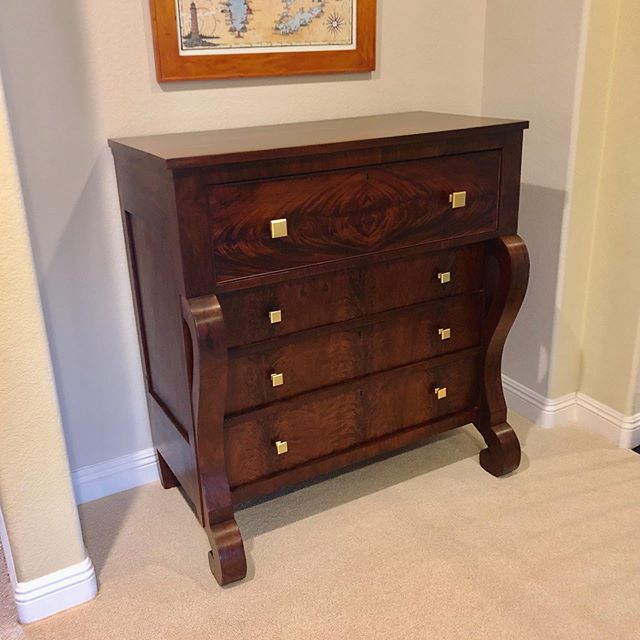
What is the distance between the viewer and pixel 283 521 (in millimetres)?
1936

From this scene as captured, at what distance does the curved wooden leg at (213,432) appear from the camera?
4.85 ft

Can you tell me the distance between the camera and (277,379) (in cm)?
171

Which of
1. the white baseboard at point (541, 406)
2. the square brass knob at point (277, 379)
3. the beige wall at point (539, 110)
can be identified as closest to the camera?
the square brass knob at point (277, 379)

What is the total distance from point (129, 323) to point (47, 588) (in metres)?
0.73

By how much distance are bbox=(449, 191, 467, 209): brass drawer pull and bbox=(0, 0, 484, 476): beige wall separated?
1.80 ft

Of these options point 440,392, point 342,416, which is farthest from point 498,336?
point 342,416

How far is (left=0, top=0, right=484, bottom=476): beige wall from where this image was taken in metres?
1.68

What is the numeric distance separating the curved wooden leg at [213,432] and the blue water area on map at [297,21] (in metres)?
0.89

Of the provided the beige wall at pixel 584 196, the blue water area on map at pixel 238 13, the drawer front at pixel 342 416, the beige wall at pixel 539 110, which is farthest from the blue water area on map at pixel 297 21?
the drawer front at pixel 342 416

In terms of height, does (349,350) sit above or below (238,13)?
below

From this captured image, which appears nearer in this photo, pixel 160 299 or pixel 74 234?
pixel 160 299

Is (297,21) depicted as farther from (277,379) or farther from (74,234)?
(277,379)

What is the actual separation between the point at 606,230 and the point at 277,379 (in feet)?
3.91

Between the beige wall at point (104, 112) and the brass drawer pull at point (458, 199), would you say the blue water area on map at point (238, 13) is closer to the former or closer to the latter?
the beige wall at point (104, 112)
